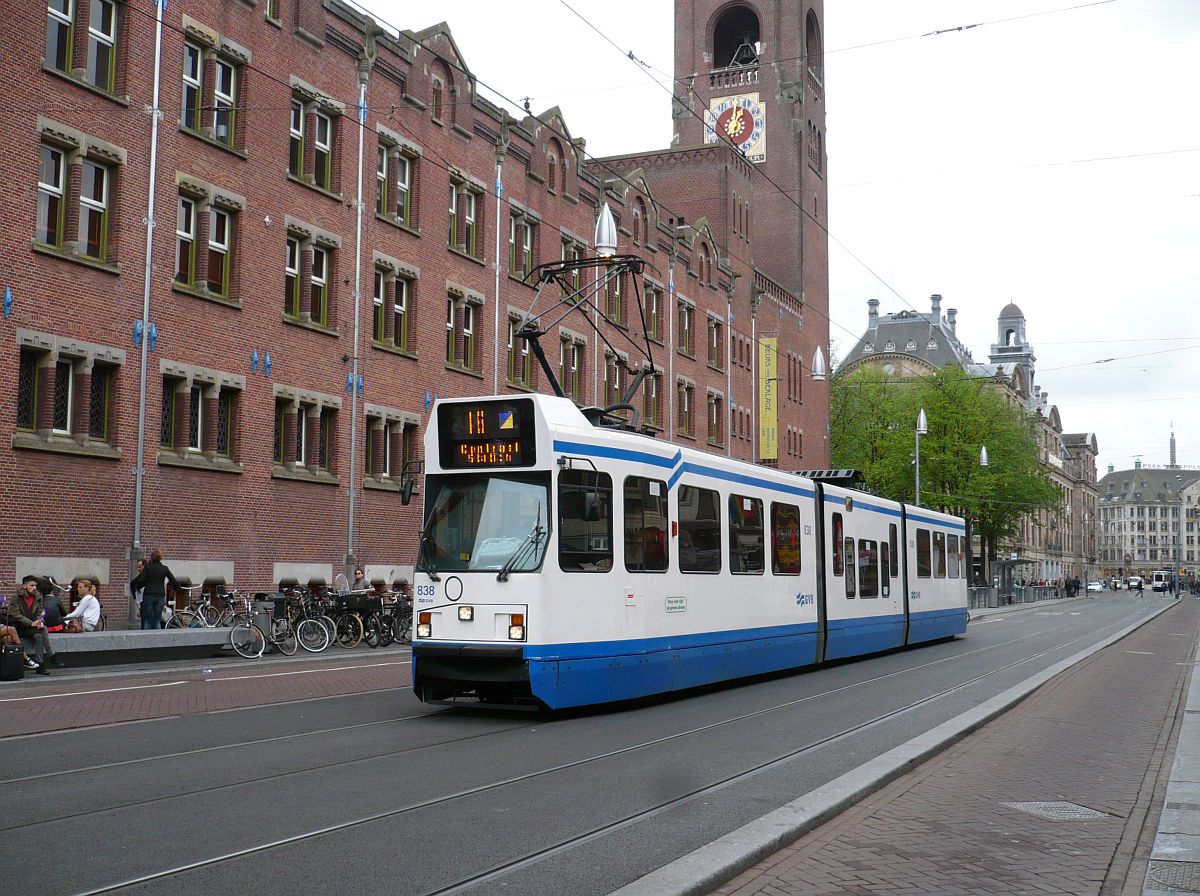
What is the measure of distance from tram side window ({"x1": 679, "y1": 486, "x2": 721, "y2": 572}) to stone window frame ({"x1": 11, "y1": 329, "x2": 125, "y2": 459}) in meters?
12.6

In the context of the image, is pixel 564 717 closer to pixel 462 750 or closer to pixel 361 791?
pixel 462 750

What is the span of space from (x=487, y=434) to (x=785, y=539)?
20.5 feet

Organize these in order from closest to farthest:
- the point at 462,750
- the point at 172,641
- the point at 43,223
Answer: the point at 462,750 < the point at 172,641 < the point at 43,223

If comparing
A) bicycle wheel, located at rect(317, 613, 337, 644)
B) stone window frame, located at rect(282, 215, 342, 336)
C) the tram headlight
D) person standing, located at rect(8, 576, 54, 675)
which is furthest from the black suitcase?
stone window frame, located at rect(282, 215, 342, 336)

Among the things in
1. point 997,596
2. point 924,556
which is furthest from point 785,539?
point 997,596

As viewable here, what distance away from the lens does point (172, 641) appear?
69.1 feet

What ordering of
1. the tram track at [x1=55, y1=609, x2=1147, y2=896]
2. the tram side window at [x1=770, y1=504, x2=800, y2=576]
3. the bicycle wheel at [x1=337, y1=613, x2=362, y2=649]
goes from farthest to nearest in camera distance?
the bicycle wheel at [x1=337, y1=613, x2=362, y2=649], the tram side window at [x1=770, y1=504, x2=800, y2=576], the tram track at [x1=55, y1=609, x2=1147, y2=896]

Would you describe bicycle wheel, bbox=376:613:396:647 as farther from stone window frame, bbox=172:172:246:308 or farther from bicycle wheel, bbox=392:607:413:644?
stone window frame, bbox=172:172:246:308

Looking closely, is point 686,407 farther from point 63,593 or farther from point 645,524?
point 645,524

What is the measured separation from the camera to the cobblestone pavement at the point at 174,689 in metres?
13.2

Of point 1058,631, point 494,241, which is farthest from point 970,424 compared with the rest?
point 494,241

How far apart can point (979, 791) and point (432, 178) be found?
2733 cm

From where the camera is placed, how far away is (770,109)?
214ft

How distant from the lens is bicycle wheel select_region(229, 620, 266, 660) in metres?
22.1
